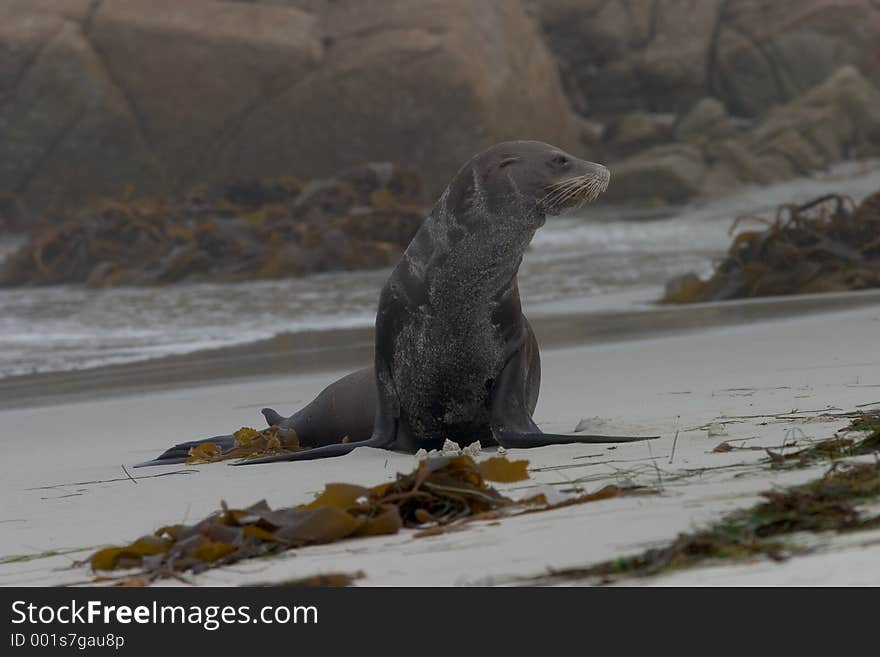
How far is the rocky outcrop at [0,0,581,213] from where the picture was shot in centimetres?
2184

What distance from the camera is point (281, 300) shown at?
13.0 metres

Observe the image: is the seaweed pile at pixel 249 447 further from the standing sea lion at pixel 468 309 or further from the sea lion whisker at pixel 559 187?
the sea lion whisker at pixel 559 187

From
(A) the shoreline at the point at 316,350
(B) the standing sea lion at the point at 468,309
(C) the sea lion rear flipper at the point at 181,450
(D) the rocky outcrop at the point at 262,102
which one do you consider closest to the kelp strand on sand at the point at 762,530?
(B) the standing sea lion at the point at 468,309

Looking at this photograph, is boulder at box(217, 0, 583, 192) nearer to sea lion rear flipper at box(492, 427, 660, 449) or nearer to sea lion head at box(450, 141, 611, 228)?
sea lion head at box(450, 141, 611, 228)

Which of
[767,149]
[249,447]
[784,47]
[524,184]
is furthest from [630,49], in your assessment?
[249,447]

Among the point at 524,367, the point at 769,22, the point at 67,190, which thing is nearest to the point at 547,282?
the point at 524,367

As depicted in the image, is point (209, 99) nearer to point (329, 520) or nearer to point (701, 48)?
point (701, 48)

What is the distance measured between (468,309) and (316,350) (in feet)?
13.7

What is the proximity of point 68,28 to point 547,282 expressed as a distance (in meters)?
11.6

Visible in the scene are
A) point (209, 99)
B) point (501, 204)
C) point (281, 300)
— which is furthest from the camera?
point (209, 99)

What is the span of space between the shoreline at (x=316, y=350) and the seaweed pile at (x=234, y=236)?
5487 millimetres

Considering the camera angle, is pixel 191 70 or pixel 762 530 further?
pixel 191 70
